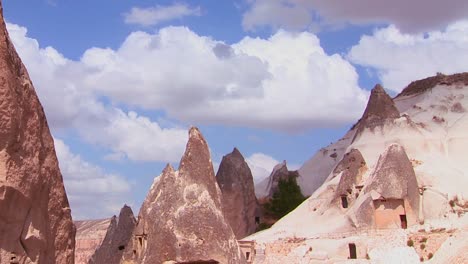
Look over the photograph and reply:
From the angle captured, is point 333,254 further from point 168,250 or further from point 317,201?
point 168,250

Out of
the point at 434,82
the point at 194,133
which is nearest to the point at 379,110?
the point at 434,82

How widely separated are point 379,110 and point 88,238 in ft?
63.2

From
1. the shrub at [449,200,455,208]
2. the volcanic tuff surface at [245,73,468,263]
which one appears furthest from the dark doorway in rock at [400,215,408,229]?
the shrub at [449,200,455,208]

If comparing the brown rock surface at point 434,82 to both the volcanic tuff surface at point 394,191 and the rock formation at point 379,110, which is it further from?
the rock formation at point 379,110

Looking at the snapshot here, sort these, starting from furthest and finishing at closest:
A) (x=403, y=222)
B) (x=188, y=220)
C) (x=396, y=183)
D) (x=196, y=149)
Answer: (x=396, y=183) < (x=403, y=222) < (x=196, y=149) < (x=188, y=220)

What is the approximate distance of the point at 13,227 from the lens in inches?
222

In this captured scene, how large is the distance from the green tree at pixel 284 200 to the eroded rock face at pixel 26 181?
3334 cm

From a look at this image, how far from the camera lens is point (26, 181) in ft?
19.0

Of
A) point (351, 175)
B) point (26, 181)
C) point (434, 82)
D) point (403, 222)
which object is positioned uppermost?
point (434, 82)

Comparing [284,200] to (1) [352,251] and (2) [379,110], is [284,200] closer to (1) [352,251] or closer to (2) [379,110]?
(2) [379,110]

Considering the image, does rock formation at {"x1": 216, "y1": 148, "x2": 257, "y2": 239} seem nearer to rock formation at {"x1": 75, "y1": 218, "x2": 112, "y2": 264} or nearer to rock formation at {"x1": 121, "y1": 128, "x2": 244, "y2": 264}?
rock formation at {"x1": 75, "y1": 218, "x2": 112, "y2": 264}

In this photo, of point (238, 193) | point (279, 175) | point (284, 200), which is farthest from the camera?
point (279, 175)

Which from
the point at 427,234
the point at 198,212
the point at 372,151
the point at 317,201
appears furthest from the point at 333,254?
the point at 198,212

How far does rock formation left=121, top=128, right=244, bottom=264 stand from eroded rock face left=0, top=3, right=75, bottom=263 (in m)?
8.06
